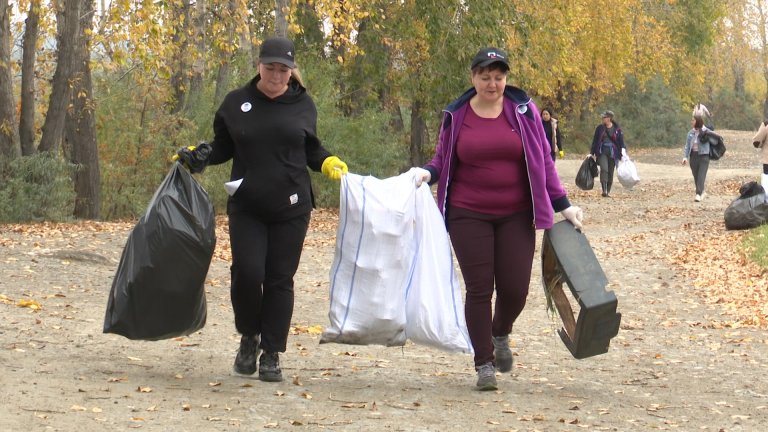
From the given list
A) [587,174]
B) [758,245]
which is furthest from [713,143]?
[758,245]

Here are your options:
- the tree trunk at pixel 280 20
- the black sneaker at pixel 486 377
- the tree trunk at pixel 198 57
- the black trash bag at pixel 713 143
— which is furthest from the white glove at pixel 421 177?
the black trash bag at pixel 713 143

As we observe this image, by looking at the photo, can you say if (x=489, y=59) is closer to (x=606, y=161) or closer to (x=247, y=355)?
(x=247, y=355)

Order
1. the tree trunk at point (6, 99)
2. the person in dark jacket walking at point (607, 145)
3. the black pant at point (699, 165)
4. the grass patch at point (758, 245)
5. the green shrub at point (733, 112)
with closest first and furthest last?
the grass patch at point (758, 245)
the tree trunk at point (6, 99)
the black pant at point (699, 165)
the person in dark jacket walking at point (607, 145)
the green shrub at point (733, 112)

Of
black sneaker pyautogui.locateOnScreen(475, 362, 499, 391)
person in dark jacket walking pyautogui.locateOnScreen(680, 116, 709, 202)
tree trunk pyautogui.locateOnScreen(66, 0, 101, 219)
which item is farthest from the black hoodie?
person in dark jacket walking pyautogui.locateOnScreen(680, 116, 709, 202)

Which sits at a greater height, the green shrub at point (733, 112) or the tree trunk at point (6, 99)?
the green shrub at point (733, 112)

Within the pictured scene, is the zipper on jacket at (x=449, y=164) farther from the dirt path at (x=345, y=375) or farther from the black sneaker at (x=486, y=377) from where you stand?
the dirt path at (x=345, y=375)

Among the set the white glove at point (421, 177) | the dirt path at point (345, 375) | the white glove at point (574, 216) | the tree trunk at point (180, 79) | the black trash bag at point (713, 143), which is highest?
the tree trunk at point (180, 79)

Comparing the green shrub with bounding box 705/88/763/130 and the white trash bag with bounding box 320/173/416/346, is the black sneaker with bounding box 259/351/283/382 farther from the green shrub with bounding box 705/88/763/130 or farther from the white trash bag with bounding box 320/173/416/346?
the green shrub with bounding box 705/88/763/130

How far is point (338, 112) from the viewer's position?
80.8 feet

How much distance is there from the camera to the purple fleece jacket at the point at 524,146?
21.8 feet

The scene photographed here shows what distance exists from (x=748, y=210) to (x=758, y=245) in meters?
2.82

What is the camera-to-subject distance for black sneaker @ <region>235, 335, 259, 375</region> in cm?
687

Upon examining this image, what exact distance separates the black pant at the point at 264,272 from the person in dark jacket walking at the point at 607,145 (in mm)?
19874

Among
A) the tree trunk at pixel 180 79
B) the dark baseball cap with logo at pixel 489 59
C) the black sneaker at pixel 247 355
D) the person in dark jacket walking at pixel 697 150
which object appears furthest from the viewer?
the person in dark jacket walking at pixel 697 150
